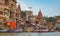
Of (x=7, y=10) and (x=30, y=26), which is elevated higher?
(x=7, y=10)

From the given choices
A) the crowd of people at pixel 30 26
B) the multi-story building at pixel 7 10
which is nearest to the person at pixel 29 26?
the crowd of people at pixel 30 26

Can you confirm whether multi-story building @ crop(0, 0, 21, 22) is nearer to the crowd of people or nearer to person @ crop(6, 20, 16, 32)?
person @ crop(6, 20, 16, 32)

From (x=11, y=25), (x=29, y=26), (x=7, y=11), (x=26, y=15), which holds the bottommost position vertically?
(x=29, y=26)

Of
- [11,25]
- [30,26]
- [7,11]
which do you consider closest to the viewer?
[7,11]

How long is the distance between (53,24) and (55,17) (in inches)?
93.1

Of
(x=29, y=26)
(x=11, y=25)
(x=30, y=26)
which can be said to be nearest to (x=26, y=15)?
(x=29, y=26)

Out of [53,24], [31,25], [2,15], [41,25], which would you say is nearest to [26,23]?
[31,25]

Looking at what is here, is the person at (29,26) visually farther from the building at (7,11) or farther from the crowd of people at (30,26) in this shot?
the building at (7,11)

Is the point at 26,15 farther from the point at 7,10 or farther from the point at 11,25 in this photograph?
the point at 7,10

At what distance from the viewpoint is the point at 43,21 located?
39.3 m

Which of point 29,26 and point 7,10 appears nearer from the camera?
point 7,10

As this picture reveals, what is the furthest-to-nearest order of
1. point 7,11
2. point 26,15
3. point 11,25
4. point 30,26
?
point 26,15, point 30,26, point 11,25, point 7,11

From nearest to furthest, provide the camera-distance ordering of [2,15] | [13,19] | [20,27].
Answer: [2,15]
[13,19]
[20,27]

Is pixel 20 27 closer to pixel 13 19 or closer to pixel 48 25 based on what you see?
pixel 13 19
